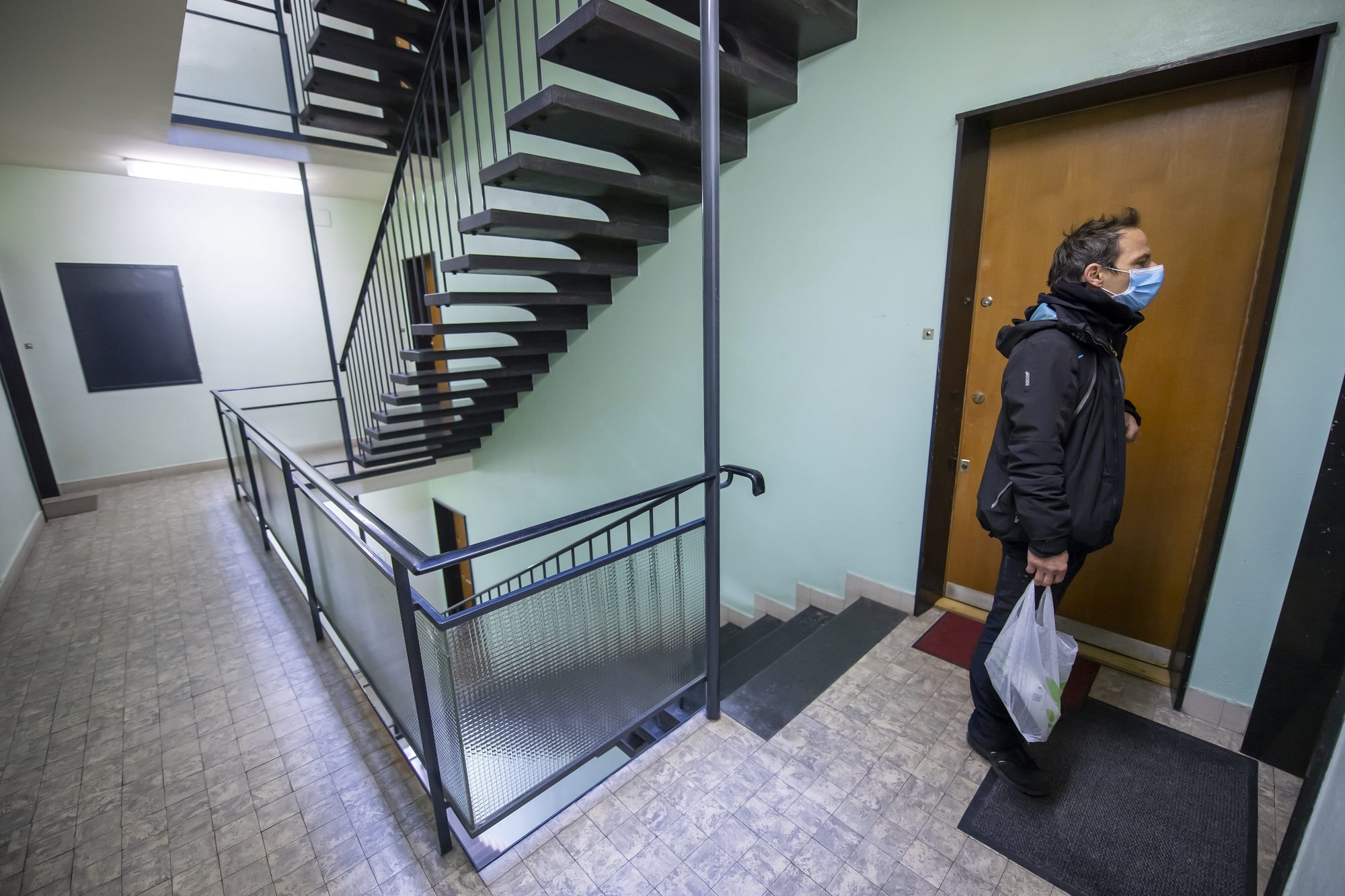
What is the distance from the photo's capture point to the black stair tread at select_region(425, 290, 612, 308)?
2.45 meters

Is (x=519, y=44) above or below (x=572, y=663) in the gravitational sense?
above

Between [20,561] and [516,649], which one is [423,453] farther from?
[516,649]

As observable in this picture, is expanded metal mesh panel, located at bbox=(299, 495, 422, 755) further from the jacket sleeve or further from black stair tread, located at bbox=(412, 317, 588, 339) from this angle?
the jacket sleeve

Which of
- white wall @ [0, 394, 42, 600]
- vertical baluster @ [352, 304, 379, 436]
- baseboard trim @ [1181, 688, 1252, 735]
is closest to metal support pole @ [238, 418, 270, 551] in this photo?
vertical baluster @ [352, 304, 379, 436]

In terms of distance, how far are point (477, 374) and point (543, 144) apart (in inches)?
61.6

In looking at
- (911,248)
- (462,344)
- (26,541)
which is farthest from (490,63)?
(26,541)

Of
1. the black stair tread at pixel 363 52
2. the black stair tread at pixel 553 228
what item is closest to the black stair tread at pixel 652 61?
the black stair tread at pixel 553 228

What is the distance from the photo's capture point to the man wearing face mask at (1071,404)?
133 cm

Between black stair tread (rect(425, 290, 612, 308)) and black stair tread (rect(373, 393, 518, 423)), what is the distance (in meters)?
1.20

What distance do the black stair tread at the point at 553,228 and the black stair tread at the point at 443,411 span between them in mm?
1859

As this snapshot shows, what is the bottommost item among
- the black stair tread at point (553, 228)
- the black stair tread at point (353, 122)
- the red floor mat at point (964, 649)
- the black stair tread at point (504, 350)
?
the red floor mat at point (964, 649)

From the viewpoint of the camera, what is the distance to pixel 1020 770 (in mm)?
1550

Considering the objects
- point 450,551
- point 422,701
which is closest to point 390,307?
point 450,551

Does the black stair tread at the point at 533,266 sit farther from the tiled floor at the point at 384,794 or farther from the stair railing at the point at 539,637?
the tiled floor at the point at 384,794
